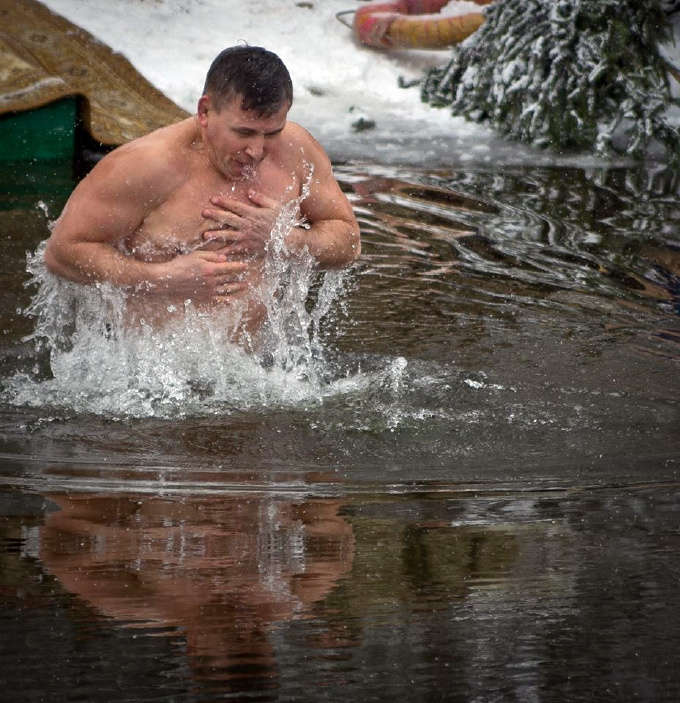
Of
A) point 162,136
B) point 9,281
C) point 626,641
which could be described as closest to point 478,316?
point 162,136

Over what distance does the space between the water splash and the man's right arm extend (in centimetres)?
13

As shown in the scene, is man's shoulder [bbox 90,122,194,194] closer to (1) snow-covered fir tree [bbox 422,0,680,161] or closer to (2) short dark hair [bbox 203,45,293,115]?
(2) short dark hair [bbox 203,45,293,115]

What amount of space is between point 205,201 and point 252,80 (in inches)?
20.0

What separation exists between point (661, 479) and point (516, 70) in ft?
20.1

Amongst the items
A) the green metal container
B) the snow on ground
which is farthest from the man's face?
the snow on ground

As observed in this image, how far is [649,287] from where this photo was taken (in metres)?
5.66

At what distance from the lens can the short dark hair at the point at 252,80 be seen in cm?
399

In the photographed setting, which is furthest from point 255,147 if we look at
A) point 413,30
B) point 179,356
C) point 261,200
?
point 413,30

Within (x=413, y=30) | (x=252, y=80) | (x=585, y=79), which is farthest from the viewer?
(x=413, y=30)

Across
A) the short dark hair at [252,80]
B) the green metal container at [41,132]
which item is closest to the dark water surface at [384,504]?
→ the short dark hair at [252,80]

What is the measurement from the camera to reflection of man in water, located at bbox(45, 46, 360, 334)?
4.07 metres

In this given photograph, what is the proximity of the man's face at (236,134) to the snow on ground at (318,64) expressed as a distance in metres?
4.05

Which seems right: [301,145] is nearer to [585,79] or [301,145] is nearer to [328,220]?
[328,220]

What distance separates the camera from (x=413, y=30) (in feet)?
36.3
